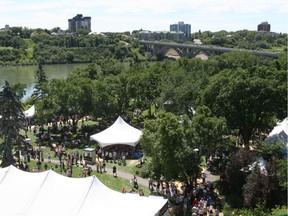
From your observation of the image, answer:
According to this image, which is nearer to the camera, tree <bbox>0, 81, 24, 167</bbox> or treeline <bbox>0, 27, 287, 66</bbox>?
tree <bbox>0, 81, 24, 167</bbox>

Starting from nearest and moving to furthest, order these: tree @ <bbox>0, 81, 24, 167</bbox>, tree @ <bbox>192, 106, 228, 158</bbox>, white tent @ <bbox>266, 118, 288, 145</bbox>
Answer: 1. tree @ <bbox>192, 106, 228, 158</bbox>
2. white tent @ <bbox>266, 118, 288, 145</bbox>
3. tree @ <bbox>0, 81, 24, 167</bbox>

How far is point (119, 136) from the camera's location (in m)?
32.6

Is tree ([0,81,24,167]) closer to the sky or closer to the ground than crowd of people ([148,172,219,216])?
closer to the sky

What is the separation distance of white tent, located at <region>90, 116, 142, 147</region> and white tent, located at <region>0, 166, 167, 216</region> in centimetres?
1200

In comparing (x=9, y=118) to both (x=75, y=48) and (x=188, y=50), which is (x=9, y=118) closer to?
(x=188, y=50)

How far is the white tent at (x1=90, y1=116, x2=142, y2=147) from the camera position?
31.7 meters

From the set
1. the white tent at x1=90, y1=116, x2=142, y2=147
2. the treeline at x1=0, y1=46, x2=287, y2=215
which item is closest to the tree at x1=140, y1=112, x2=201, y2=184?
the treeline at x1=0, y1=46, x2=287, y2=215

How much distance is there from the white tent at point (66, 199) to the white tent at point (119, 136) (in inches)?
472

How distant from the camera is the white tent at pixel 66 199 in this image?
17750 mm

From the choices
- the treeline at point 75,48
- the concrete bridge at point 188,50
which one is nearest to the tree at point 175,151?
the concrete bridge at point 188,50

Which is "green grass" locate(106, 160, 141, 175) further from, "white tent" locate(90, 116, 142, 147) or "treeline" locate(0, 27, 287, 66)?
"treeline" locate(0, 27, 287, 66)

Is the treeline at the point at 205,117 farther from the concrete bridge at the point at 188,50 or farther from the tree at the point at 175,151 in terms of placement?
the concrete bridge at the point at 188,50

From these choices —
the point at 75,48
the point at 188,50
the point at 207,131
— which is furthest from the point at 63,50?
the point at 207,131

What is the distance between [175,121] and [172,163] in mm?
2365
